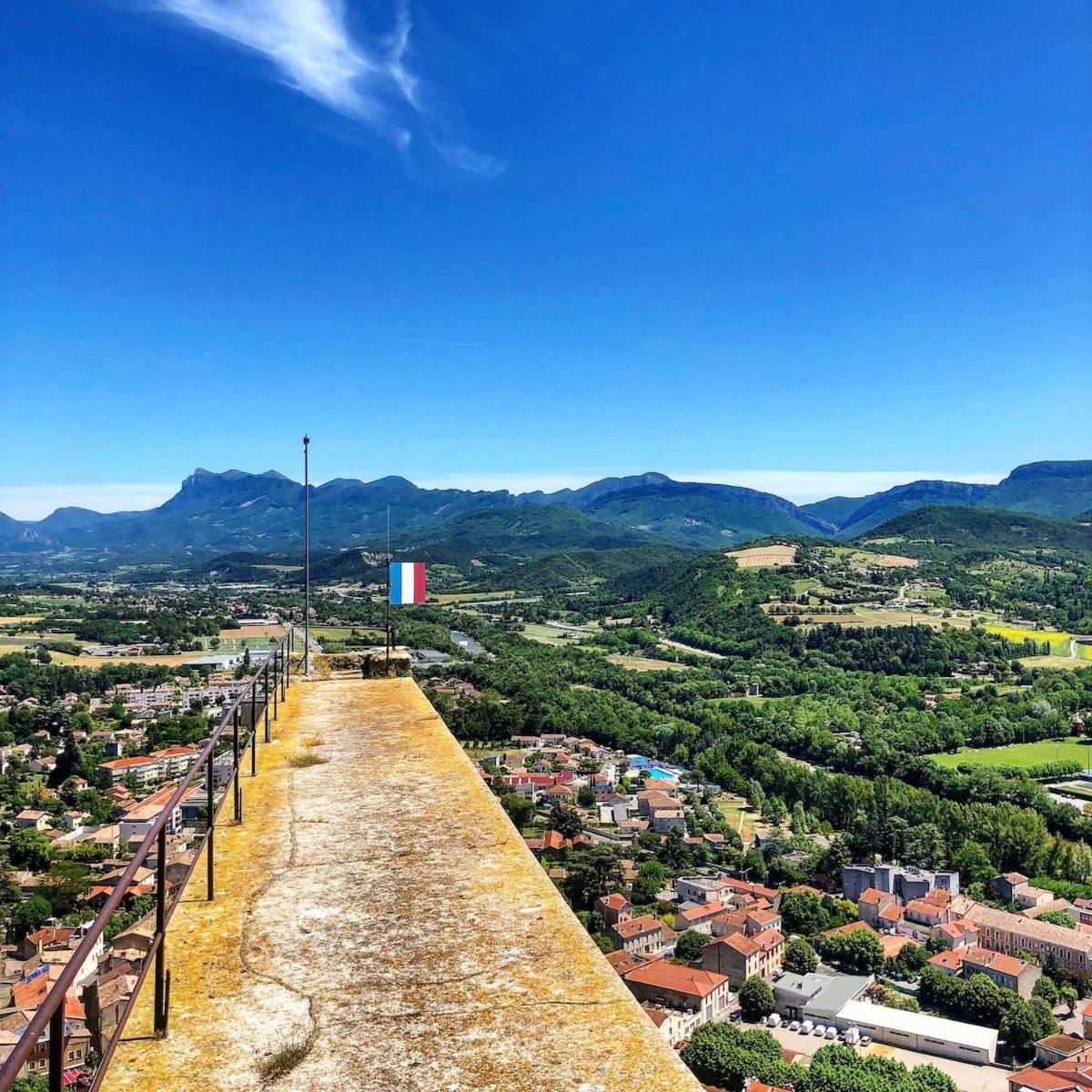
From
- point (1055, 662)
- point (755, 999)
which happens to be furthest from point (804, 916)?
point (1055, 662)

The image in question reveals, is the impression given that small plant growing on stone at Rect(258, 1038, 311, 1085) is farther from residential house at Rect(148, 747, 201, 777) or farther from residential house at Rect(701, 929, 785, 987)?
residential house at Rect(148, 747, 201, 777)

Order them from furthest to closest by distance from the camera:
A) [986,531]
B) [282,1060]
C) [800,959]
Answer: [986,531], [800,959], [282,1060]

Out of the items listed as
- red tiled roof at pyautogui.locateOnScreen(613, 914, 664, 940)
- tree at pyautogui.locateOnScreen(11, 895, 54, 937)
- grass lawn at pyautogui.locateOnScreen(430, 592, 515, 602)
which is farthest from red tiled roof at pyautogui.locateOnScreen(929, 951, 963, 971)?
grass lawn at pyautogui.locateOnScreen(430, 592, 515, 602)

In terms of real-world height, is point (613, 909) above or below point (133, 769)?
below

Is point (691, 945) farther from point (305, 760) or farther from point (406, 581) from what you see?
point (305, 760)

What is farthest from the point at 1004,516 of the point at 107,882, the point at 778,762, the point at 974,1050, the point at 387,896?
the point at 387,896

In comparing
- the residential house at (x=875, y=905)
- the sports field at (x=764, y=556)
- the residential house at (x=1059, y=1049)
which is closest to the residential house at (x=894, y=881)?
the residential house at (x=875, y=905)
